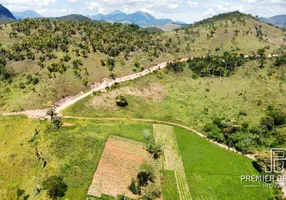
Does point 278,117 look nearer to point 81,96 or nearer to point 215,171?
point 215,171

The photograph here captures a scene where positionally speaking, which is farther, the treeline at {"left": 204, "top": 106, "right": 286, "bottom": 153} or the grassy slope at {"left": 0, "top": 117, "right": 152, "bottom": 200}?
the treeline at {"left": 204, "top": 106, "right": 286, "bottom": 153}

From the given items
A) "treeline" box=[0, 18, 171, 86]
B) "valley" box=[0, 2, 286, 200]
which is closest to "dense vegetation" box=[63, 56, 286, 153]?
"valley" box=[0, 2, 286, 200]

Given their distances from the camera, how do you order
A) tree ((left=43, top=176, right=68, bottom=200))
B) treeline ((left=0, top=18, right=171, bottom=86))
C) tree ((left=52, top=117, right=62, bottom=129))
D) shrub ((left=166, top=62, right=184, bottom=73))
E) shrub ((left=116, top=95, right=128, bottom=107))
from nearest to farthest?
tree ((left=43, top=176, right=68, bottom=200)), tree ((left=52, top=117, right=62, bottom=129)), shrub ((left=116, top=95, right=128, bottom=107)), treeline ((left=0, top=18, right=171, bottom=86)), shrub ((left=166, top=62, right=184, bottom=73))

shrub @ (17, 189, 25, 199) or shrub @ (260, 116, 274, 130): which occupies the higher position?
shrub @ (17, 189, 25, 199)

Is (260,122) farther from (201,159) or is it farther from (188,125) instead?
(201,159)

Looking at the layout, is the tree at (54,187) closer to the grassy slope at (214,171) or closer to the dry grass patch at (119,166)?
the dry grass patch at (119,166)

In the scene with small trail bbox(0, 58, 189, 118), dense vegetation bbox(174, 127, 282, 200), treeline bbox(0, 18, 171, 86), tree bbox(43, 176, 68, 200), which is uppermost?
treeline bbox(0, 18, 171, 86)

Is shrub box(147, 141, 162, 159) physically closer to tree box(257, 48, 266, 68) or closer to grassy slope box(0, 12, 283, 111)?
grassy slope box(0, 12, 283, 111)
